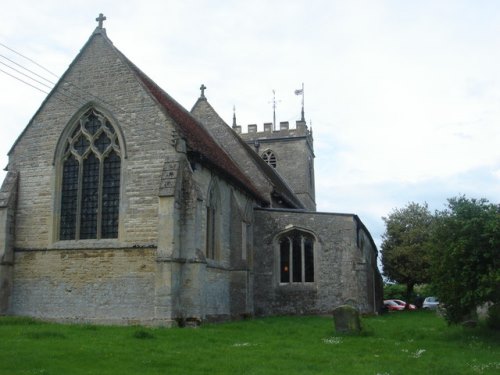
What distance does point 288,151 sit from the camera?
155 ft

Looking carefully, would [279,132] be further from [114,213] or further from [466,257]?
[466,257]

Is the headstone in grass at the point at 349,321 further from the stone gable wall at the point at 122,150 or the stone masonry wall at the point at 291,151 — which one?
the stone masonry wall at the point at 291,151

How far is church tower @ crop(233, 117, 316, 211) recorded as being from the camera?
46.8m

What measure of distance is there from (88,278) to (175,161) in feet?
17.1

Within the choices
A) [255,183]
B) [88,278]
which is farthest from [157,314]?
[255,183]

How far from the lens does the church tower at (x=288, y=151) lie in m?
46.8

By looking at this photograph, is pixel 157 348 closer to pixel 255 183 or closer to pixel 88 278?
pixel 88 278

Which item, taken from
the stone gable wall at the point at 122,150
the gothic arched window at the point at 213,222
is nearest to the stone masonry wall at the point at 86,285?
the stone gable wall at the point at 122,150

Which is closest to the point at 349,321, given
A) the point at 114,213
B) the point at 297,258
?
the point at 114,213

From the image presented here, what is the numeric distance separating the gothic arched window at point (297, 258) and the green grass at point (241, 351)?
32.7ft

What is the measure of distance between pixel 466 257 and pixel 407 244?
26.3m

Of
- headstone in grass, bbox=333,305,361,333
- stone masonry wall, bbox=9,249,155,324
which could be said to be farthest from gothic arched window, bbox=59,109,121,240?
headstone in grass, bbox=333,305,361,333

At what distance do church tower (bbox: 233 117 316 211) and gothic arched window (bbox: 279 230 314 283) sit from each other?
17862mm

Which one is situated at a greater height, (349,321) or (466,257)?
(466,257)
